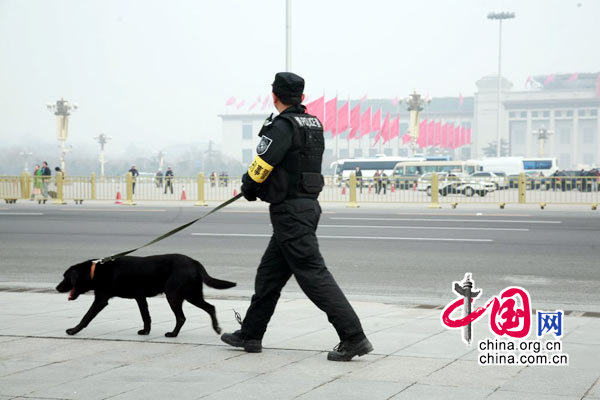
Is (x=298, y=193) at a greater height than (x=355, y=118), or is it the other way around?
(x=355, y=118)

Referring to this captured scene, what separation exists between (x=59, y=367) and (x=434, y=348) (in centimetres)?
246

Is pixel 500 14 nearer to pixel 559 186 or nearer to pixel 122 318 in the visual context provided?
pixel 559 186

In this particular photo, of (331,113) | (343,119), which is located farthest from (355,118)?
(331,113)

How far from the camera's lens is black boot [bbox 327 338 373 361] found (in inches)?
212

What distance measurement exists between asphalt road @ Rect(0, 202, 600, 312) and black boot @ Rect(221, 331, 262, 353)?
9.70 feet

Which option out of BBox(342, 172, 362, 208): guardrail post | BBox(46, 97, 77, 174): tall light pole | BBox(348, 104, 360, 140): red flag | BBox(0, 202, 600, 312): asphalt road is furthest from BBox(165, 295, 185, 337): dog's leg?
BBox(348, 104, 360, 140): red flag

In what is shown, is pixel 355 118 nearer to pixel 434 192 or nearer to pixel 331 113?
pixel 331 113

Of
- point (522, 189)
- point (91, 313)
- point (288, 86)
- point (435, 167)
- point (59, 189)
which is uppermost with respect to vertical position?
point (435, 167)

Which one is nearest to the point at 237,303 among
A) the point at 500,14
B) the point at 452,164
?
the point at 452,164

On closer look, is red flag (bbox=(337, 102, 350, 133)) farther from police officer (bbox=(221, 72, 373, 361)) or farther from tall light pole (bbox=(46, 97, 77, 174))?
police officer (bbox=(221, 72, 373, 361))

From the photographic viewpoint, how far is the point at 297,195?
A: 5.48 m

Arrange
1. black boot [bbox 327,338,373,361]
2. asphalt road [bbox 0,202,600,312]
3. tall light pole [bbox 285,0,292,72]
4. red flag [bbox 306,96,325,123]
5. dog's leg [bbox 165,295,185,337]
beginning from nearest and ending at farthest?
black boot [bbox 327,338,373,361] < dog's leg [bbox 165,295,185,337] < asphalt road [bbox 0,202,600,312] < tall light pole [bbox 285,0,292,72] < red flag [bbox 306,96,325,123]

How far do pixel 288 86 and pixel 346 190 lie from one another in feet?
78.0

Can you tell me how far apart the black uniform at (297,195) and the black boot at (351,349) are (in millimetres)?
40
